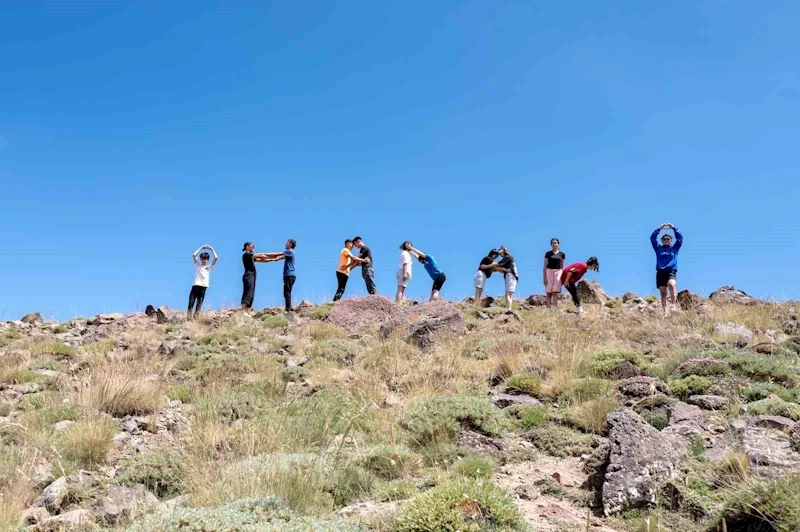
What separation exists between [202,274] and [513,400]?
12063mm

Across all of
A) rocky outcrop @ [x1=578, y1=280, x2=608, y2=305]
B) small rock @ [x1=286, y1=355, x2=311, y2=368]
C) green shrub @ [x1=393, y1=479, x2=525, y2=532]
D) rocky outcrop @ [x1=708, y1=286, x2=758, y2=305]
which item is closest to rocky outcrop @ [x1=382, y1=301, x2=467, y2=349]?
small rock @ [x1=286, y1=355, x2=311, y2=368]

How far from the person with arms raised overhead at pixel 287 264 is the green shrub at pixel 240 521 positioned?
15.1 meters

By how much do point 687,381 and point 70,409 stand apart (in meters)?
8.37

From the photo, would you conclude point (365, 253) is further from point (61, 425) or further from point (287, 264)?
point (61, 425)

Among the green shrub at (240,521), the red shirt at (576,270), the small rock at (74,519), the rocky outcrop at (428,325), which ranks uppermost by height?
the red shirt at (576,270)

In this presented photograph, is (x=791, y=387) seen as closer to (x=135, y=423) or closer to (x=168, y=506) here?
(x=168, y=506)

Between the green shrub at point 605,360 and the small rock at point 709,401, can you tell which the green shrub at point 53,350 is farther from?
Result: the small rock at point 709,401

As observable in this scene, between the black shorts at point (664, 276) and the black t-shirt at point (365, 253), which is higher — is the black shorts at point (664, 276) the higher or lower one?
the lower one

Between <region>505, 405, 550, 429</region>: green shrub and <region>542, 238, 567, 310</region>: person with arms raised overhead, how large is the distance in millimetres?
10056

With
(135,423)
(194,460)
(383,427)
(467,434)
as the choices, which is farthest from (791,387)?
(135,423)

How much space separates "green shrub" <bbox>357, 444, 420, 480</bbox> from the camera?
6203mm

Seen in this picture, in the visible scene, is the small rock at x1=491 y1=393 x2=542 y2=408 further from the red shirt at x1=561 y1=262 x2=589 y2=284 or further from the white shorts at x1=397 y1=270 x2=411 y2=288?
the white shorts at x1=397 y1=270 x2=411 y2=288

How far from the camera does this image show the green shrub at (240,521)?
4.09 m

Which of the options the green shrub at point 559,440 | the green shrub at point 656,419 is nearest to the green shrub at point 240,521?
the green shrub at point 559,440
